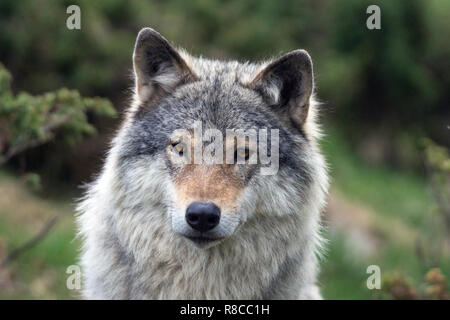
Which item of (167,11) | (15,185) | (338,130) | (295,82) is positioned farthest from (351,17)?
(295,82)

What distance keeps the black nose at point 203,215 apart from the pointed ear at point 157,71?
1.19 metres

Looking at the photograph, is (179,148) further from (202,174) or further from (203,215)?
(203,215)

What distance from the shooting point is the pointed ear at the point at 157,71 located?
5129mm

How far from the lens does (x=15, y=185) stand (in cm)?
1086

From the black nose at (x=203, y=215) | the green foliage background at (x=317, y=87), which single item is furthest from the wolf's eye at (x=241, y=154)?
the green foliage background at (x=317, y=87)

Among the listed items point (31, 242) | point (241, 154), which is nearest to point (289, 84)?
point (241, 154)

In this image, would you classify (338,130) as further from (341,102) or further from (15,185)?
(15,185)

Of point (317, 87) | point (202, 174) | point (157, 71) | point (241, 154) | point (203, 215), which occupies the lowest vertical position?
point (203, 215)

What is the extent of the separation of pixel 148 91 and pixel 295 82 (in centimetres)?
113

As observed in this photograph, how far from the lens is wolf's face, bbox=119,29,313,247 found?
15.0 feet

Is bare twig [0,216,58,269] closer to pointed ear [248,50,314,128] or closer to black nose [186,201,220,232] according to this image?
black nose [186,201,220,232]

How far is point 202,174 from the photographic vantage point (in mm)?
4637

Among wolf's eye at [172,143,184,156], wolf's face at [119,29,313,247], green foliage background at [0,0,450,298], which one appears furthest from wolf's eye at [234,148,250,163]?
green foliage background at [0,0,450,298]

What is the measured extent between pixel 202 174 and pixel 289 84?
1.08m
